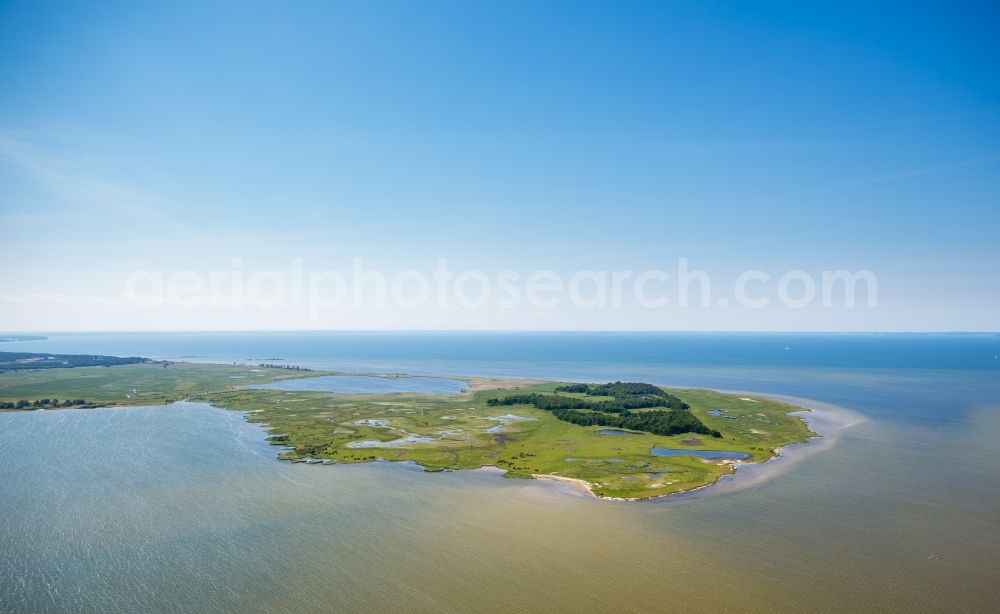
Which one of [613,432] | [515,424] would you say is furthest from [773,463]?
[515,424]

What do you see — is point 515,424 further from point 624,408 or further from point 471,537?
point 471,537

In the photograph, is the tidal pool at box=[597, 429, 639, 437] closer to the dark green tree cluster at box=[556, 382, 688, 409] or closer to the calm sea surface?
the calm sea surface

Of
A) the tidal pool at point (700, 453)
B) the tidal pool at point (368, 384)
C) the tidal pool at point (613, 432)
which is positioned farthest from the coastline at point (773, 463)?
the tidal pool at point (368, 384)

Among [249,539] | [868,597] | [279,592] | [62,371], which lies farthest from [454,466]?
[62,371]

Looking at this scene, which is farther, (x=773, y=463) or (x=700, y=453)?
(x=700, y=453)

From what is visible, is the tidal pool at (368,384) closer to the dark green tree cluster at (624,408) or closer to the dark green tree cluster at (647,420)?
the dark green tree cluster at (624,408)

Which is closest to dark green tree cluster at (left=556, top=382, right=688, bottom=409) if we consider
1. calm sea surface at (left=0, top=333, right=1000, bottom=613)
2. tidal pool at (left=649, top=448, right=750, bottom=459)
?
tidal pool at (left=649, top=448, right=750, bottom=459)

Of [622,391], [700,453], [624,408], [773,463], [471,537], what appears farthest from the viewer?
[622,391]
